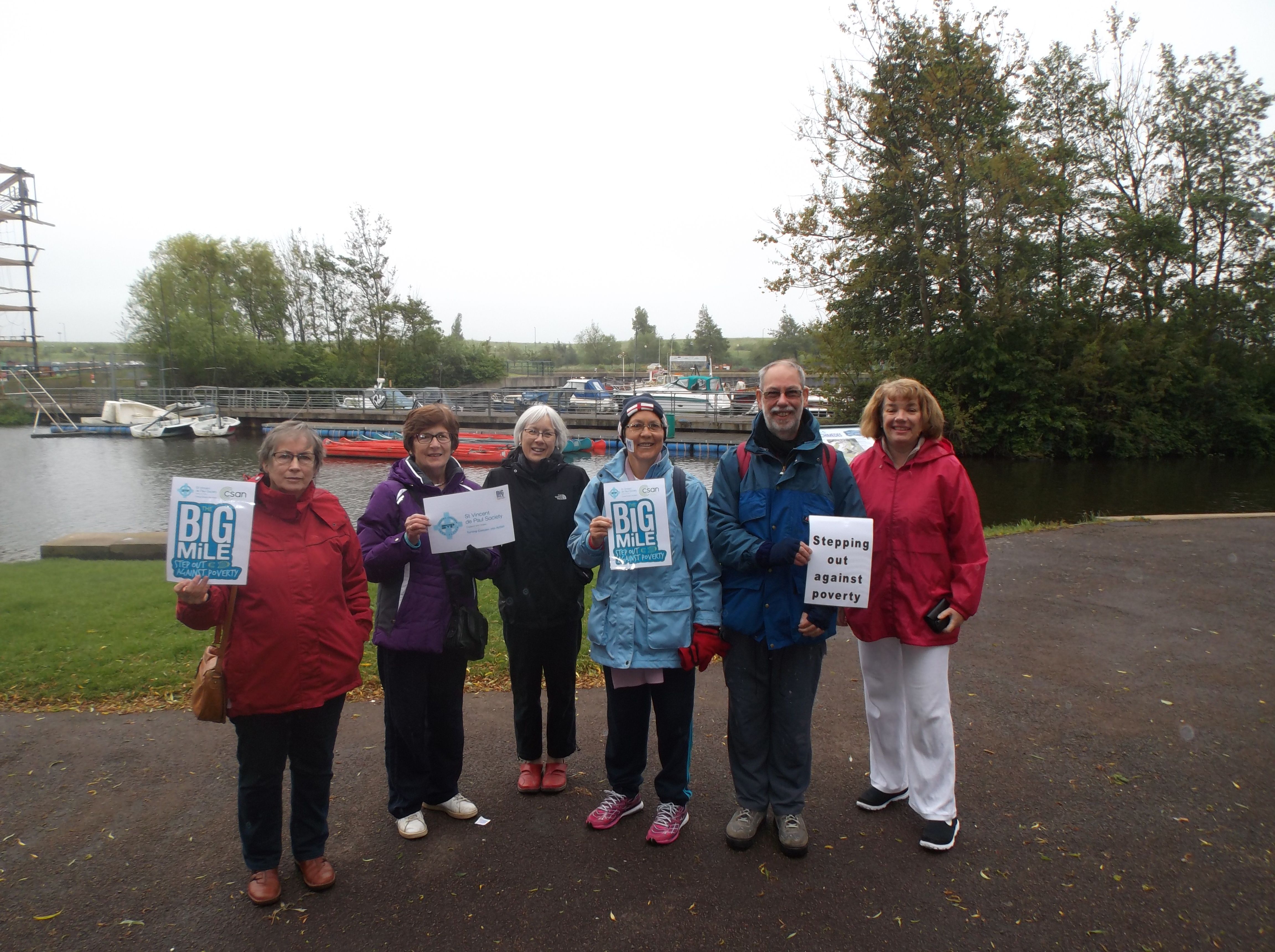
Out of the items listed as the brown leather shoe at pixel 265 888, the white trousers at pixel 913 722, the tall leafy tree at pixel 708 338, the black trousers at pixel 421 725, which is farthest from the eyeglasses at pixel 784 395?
the tall leafy tree at pixel 708 338

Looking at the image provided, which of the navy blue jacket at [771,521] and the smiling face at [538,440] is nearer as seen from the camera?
the navy blue jacket at [771,521]

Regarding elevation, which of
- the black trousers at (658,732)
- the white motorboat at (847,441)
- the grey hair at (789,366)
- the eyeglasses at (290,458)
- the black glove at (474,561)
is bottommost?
the black trousers at (658,732)

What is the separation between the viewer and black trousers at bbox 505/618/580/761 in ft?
13.4

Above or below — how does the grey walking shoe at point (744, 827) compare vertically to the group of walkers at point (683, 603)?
below

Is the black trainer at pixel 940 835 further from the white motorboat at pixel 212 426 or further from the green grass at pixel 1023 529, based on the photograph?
the white motorboat at pixel 212 426

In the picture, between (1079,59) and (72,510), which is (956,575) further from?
(1079,59)

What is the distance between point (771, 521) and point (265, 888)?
110 inches

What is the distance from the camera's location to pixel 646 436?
148 inches

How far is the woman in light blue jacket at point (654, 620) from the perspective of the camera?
12.1 feet

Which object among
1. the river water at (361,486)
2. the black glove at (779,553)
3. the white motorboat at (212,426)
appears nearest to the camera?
the black glove at (779,553)

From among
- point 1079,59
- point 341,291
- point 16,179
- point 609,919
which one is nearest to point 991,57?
point 1079,59

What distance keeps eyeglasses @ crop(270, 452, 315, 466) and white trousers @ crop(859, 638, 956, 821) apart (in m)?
2.88

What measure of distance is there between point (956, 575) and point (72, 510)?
86.2 ft

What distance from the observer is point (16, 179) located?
6681 centimetres
